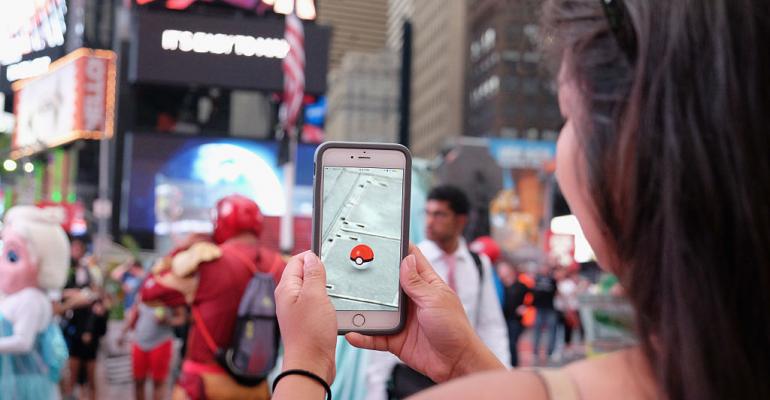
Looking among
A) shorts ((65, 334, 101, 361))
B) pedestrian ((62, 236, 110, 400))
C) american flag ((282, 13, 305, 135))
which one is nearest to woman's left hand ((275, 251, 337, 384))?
pedestrian ((62, 236, 110, 400))

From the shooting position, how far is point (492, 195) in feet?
29.1

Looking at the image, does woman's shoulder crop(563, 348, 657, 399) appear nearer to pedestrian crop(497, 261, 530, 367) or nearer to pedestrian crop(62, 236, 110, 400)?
pedestrian crop(62, 236, 110, 400)

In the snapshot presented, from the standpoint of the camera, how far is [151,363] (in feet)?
25.6

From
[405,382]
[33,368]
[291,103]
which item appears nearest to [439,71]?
[291,103]

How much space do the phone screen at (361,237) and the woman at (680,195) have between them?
0.69m

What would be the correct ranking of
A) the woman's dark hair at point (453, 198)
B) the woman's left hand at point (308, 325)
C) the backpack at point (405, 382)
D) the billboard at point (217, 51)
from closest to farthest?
the woman's left hand at point (308, 325) → the backpack at point (405, 382) → the woman's dark hair at point (453, 198) → the billboard at point (217, 51)

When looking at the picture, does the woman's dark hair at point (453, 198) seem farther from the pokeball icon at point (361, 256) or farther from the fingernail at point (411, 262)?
the fingernail at point (411, 262)

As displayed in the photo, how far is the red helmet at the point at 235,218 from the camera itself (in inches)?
195

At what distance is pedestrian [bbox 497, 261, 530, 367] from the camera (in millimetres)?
11305

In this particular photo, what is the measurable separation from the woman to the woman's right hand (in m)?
0.51

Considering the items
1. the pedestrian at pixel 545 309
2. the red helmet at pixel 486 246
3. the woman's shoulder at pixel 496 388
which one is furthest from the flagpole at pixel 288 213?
the woman's shoulder at pixel 496 388

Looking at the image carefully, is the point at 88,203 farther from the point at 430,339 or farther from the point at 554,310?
the point at 430,339

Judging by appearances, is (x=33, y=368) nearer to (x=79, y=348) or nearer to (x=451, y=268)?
(x=451, y=268)

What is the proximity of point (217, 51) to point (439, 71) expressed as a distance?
92036 mm
